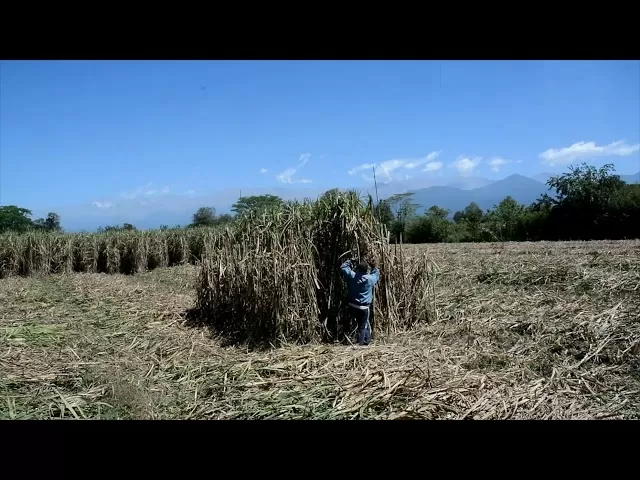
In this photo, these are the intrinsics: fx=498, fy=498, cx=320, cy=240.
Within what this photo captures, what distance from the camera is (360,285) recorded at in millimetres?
7402

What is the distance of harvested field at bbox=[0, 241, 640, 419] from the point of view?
5059mm

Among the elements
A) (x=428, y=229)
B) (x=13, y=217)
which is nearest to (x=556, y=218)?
(x=428, y=229)

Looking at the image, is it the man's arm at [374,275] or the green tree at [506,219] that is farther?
the green tree at [506,219]

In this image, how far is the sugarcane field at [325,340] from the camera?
17.0 ft

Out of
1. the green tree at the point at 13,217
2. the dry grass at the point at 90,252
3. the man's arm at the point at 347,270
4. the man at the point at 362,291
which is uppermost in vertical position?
the green tree at the point at 13,217

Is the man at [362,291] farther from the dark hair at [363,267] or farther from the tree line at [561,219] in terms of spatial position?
the tree line at [561,219]

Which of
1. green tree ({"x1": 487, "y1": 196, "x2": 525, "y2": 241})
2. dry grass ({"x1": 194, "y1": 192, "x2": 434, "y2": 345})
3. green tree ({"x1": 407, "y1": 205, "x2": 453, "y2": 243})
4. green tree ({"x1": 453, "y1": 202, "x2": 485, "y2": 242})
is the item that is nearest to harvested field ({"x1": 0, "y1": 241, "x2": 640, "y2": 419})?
dry grass ({"x1": 194, "y1": 192, "x2": 434, "y2": 345})

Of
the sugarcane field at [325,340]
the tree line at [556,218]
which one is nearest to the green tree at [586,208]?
the tree line at [556,218]

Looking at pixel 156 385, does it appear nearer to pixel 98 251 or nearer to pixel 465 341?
pixel 465 341

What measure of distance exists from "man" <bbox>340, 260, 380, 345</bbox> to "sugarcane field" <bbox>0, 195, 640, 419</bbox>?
0.81 feet

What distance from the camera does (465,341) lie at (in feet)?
23.3
